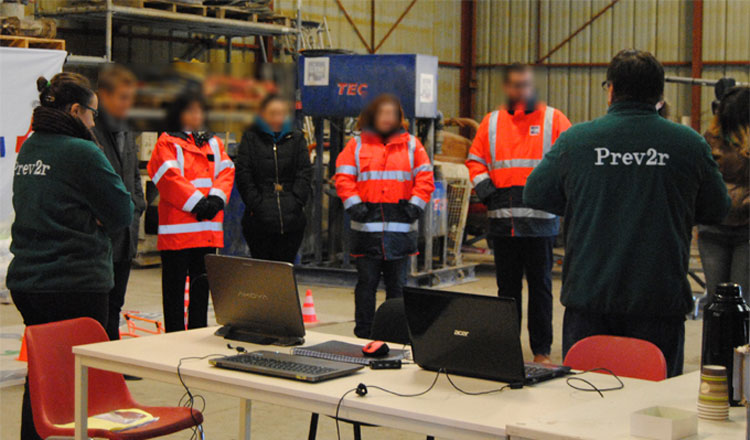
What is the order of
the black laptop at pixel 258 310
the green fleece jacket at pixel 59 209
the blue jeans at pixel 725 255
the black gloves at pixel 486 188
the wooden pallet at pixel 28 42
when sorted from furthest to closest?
the wooden pallet at pixel 28 42
the black gloves at pixel 486 188
the blue jeans at pixel 725 255
the green fleece jacket at pixel 59 209
the black laptop at pixel 258 310

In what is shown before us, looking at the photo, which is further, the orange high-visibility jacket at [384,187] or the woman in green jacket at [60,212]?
the orange high-visibility jacket at [384,187]

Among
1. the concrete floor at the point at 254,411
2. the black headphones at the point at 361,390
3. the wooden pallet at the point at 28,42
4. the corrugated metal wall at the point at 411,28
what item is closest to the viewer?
the black headphones at the point at 361,390

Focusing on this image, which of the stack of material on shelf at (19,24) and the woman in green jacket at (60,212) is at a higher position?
the stack of material on shelf at (19,24)

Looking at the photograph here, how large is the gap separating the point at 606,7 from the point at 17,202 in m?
15.1

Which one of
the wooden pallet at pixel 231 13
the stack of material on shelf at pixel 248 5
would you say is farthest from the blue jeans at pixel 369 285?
the stack of material on shelf at pixel 248 5

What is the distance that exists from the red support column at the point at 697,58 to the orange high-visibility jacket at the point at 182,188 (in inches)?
483

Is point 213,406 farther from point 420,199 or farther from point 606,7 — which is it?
point 606,7

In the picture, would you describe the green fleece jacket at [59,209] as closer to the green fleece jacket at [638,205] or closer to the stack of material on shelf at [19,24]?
the green fleece jacket at [638,205]

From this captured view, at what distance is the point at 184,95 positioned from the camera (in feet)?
15.7

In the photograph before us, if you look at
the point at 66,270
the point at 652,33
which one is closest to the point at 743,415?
the point at 66,270

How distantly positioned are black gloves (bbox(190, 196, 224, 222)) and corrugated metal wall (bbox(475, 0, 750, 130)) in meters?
10.5

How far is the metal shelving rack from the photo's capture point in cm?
1061

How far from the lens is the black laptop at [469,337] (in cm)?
272

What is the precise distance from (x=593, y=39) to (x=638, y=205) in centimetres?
1483
